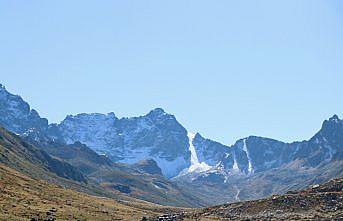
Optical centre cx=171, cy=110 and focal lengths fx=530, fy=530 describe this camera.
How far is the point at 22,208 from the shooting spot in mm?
100688

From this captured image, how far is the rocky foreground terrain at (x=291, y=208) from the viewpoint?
107m

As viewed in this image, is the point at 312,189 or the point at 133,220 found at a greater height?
the point at 312,189

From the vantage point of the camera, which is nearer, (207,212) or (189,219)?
(189,219)

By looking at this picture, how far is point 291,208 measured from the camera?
374 ft

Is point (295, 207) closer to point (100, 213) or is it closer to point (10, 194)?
point (100, 213)

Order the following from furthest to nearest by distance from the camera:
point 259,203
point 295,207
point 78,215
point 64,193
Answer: point 64,193 < point 259,203 < point 295,207 < point 78,215

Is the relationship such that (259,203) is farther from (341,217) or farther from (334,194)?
(341,217)

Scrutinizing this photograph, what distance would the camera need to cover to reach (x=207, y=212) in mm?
129875

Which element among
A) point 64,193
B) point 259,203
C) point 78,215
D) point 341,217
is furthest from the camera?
point 64,193

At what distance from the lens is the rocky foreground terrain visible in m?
107

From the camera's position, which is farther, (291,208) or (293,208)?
(291,208)

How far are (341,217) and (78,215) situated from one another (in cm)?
5071

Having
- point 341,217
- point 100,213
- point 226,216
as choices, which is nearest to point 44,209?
point 100,213

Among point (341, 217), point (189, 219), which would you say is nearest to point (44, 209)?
point (189, 219)
